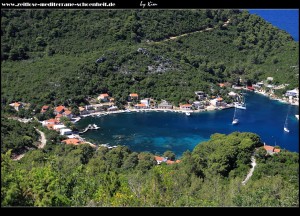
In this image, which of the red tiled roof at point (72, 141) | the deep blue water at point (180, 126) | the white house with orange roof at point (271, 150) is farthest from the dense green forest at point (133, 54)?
the white house with orange roof at point (271, 150)

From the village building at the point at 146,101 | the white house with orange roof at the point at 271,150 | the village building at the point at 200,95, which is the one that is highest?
the white house with orange roof at the point at 271,150

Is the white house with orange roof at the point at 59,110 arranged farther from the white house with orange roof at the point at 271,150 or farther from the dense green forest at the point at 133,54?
the white house with orange roof at the point at 271,150

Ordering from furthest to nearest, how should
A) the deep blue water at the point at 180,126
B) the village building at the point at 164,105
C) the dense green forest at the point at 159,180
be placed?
the village building at the point at 164,105 < the deep blue water at the point at 180,126 < the dense green forest at the point at 159,180

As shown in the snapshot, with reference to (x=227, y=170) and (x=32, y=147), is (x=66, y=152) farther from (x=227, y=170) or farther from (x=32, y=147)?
(x=227, y=170)

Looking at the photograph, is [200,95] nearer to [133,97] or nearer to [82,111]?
[133,97]
